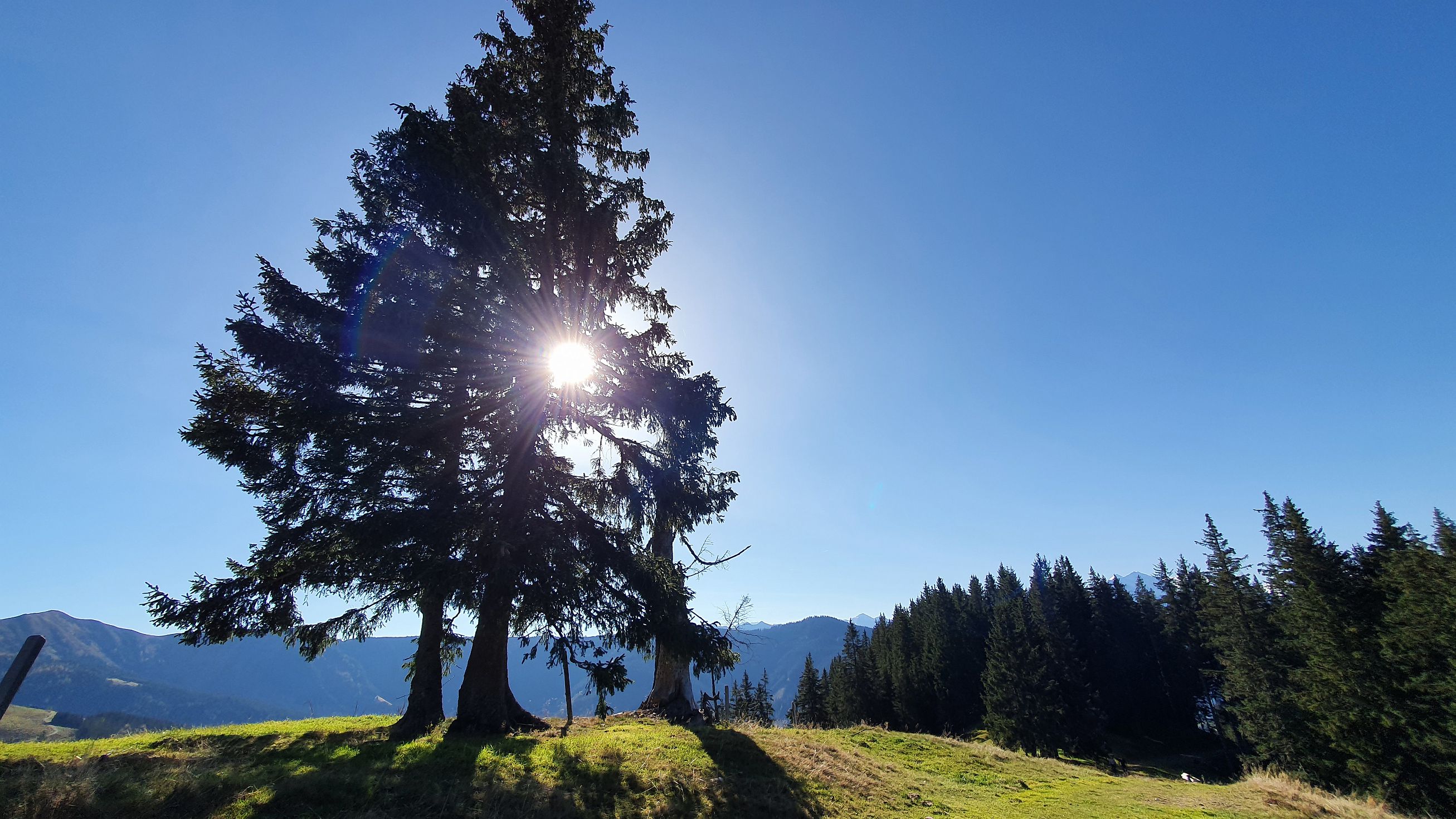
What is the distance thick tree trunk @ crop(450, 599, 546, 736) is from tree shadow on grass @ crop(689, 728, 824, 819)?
484cm

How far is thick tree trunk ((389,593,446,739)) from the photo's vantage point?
12.8 meters

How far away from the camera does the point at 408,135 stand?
1230 centimetres

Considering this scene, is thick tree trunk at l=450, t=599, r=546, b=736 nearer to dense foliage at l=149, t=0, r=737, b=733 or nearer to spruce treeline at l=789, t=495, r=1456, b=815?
dense foliage at l=149, t=0, r=737, b=733

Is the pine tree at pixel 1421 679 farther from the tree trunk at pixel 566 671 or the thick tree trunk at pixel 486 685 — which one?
the thick tree trunk at pixel 486 685

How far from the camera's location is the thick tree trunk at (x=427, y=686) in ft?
42.0

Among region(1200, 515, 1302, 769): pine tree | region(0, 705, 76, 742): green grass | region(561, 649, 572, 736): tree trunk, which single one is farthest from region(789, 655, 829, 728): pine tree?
region(0, 705, 76, 742): green grass

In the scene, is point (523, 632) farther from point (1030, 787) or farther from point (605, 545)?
point (1030, 787)

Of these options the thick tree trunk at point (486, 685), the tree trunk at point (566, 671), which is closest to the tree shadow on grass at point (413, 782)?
the thick tree trunk at point (486, 685)

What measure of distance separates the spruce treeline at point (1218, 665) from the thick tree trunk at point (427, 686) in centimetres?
2469

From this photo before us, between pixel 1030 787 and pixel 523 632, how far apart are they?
14.5 metres

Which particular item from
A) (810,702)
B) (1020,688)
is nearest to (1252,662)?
(1020,688)

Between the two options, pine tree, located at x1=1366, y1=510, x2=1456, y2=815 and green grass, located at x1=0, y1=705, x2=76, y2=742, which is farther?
green grass, located at x1=0, y1=705, x2=76, y2=742

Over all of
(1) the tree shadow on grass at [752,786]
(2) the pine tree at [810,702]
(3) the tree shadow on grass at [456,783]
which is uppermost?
(3) the tree shadow on grass at [456,783]

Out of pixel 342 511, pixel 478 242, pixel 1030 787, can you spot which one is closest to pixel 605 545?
pixel 342 511
